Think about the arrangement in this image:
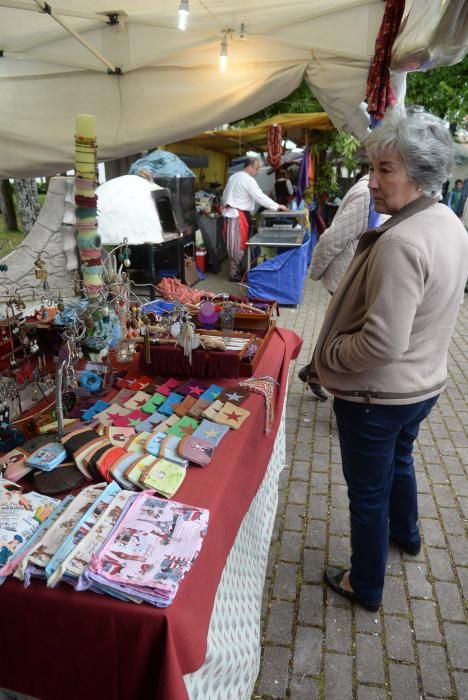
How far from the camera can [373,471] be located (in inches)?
66.5

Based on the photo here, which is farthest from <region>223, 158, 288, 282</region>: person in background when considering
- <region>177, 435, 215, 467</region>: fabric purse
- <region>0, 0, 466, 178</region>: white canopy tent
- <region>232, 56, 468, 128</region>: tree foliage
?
<region>177, 435, 215, 467</region>: fabric purse

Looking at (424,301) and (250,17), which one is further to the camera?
(250,17)

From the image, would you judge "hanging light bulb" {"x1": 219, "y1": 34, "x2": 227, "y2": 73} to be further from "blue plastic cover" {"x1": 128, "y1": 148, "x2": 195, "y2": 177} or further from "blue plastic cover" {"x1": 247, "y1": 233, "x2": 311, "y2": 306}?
"blue plastic cover" {"x1": 128, "y1": 148, "x2": 195, "y2": 177}

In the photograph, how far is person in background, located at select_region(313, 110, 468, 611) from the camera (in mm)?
1332

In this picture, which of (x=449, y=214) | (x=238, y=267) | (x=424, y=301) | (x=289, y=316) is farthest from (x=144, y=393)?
(x=238, y=267)

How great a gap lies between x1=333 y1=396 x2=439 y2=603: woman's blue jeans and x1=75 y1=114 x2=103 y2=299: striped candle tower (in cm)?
104

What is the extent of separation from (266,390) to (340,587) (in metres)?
0.97

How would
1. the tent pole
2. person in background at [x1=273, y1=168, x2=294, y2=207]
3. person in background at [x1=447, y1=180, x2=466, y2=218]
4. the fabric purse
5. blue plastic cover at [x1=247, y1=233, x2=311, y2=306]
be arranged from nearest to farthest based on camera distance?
the fabric purse < the tent pole < blue plastic cover at [x1=247, y1=233, x2=311, y2=306] < person in background at [x1=273, y1=168, x2=294, y2=207] < person in background at [x1=447, y1=180, x2=466, y2=218]

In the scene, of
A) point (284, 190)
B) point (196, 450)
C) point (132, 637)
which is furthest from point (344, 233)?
point (284, 190)

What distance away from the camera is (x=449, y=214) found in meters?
1.44

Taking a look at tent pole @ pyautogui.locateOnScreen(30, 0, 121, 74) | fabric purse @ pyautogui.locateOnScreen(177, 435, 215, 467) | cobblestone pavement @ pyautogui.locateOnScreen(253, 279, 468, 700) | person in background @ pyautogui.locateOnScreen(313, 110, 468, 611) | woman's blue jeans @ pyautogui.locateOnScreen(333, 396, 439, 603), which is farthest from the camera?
tent pole @ pyautogui.locateOnScreen(30, 0, 121, 74)

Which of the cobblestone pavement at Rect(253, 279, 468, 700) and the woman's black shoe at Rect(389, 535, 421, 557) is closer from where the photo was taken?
the cobblestone pavement at Rect(253, 279, 468, 700)

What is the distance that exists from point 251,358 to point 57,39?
7.10 feet

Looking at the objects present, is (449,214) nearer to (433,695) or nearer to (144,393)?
(144,393)
